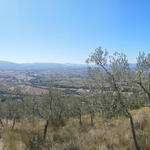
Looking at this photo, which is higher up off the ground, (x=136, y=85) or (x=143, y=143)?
(x=136, y=85)

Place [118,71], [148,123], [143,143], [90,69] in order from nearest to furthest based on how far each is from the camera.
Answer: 1. [143,143]
2. [118,71]
3. [90,69]
4. [148,123]

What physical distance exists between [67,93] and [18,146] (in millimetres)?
18785

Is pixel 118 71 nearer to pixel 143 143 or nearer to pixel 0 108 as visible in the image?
pixel 143 143

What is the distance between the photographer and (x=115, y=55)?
324 inches

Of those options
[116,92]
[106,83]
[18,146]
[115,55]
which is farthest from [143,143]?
[18,146]

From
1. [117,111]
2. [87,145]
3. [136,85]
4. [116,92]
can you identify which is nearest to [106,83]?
[116,92]

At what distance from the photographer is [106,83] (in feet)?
26.3

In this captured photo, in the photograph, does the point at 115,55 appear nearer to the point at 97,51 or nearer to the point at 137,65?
the point at 97,51

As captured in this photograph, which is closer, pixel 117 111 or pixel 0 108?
pixel 117 111

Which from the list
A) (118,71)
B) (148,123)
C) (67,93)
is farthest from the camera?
(67,93)

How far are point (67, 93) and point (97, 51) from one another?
775 inches

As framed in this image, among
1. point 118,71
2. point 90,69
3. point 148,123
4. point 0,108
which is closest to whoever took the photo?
point 118,71

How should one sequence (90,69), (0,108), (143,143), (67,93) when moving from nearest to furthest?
(143,143)
(90,69)
(0,108)
(67,93)

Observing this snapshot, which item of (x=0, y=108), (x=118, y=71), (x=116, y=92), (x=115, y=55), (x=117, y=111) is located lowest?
(x=0, y=108)
